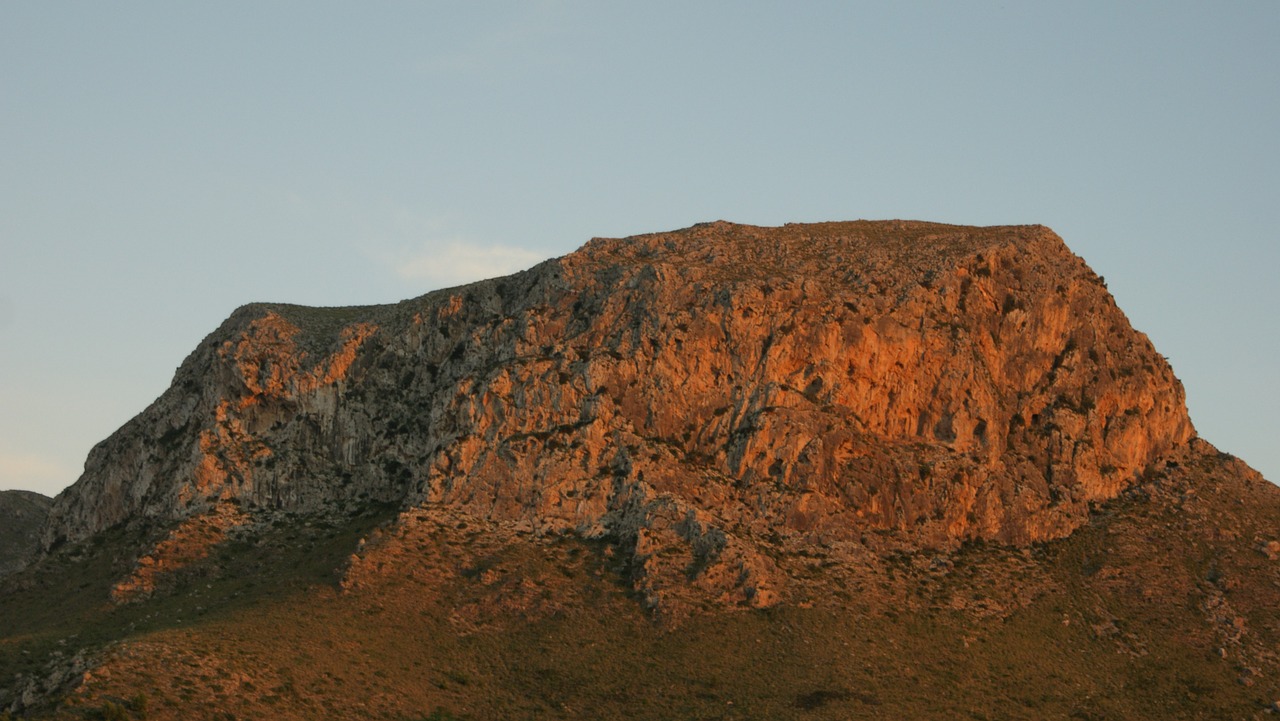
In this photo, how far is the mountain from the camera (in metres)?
85.4

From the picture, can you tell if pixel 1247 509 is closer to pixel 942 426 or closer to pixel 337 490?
pixel 942 426

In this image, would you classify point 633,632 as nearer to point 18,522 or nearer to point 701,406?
point 701,406

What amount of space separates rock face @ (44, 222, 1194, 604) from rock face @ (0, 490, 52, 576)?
23725 mm

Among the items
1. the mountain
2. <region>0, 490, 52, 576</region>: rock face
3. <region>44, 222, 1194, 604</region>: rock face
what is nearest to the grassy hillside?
the mountain

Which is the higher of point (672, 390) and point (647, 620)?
point (672, 390)

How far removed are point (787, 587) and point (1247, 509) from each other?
38457 mm

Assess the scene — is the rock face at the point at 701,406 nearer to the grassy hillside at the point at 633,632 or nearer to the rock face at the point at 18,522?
the grassy hillside at the point at 633,632

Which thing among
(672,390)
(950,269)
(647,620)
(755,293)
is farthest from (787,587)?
(950,269)

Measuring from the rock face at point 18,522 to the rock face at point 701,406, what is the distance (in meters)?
23.7

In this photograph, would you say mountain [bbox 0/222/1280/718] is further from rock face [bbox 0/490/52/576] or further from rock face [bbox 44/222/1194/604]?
rock face [bbox 0/490/52/576]

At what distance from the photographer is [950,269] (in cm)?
11138

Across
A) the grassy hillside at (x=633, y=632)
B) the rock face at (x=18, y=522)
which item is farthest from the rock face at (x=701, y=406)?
the rock face at (x=18, y=522)

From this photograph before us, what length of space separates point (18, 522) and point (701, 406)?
76.9 meters

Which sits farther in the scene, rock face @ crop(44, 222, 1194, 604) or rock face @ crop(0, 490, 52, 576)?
rock face @ crop(0, 490, 52, 576)
